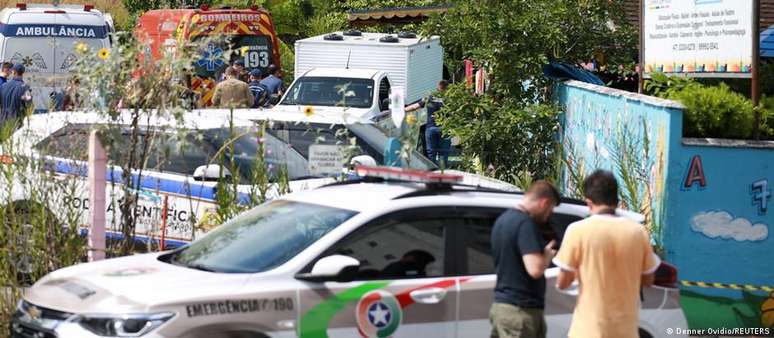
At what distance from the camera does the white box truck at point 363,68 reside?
71.8 feet

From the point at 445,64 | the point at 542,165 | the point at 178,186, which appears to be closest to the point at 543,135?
the point at 542,165

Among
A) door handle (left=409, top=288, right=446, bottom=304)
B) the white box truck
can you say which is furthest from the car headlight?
the white box truck

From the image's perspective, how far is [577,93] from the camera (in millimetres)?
15281

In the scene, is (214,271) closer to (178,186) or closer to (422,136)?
(178,186)

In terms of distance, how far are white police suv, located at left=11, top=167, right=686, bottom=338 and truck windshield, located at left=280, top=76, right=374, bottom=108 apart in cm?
1324

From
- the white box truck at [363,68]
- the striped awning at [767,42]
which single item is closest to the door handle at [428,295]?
the white box truck at [363,68]

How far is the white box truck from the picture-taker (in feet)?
71.8

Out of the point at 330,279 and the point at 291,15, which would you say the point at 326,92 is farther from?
the point at 291,15

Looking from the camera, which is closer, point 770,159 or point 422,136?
point 770,159

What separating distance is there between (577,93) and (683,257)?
4.34m

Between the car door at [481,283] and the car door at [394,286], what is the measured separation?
0.07 meters

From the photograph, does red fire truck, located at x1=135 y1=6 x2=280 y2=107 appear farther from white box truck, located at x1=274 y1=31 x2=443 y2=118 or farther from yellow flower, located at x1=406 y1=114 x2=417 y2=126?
yellow flower, located at x1=406 y1=114 x2=417 y2=126

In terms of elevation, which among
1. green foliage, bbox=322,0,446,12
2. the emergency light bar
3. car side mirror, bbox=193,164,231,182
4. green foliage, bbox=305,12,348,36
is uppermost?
green foliage, bbox=322,0,446,12

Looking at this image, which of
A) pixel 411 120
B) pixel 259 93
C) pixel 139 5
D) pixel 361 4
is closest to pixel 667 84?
pixel 411 120
